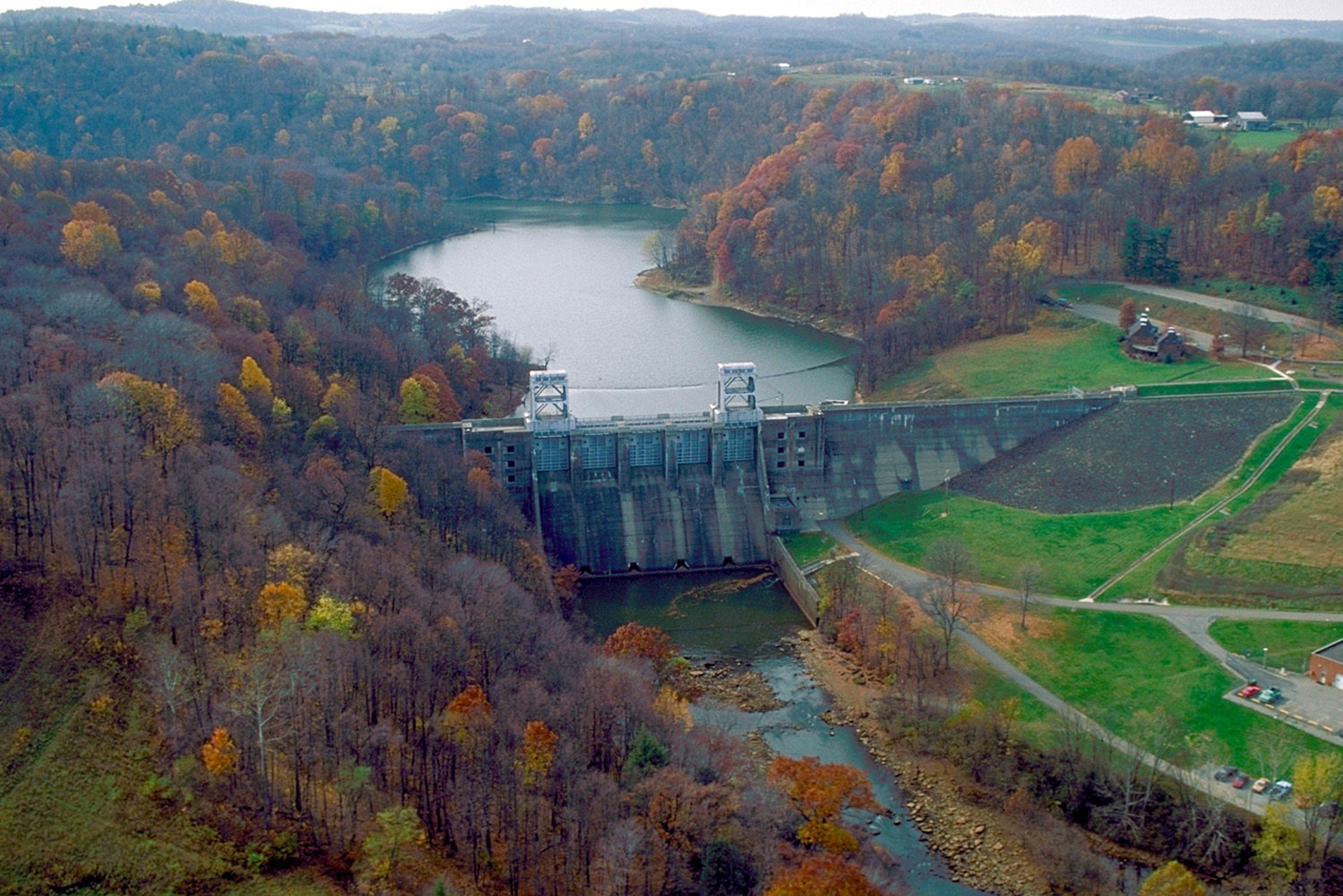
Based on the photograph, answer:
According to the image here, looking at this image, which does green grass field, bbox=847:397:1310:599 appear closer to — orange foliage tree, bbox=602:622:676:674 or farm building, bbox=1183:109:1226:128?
orange foliage tree, bbox=602:622:676:674

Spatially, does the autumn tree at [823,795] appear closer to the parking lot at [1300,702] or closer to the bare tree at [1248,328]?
the parking lot at [1300,702]

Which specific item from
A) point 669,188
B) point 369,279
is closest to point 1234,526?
point 369,279

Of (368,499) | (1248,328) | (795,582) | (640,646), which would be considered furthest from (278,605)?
(1248,328)

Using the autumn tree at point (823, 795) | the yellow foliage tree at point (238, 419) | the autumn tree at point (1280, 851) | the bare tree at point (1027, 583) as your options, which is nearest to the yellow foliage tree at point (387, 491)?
the yellow foliage tree at point (238, 419)

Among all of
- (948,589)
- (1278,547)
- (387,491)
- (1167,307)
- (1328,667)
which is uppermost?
(1167,307)

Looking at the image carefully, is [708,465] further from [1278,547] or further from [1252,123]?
[1252,123]
